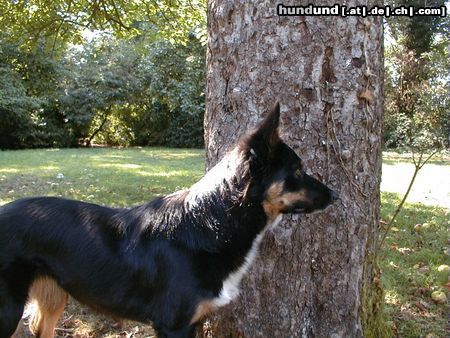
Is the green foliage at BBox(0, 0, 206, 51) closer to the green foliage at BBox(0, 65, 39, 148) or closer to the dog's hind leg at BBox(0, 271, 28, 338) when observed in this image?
the dog's hind leg at BBox(0, 271, 28, 338)

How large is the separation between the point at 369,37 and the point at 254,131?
3.83ft

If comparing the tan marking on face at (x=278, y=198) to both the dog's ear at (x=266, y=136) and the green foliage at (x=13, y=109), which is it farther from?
the green foliage at (x=13, y=109)

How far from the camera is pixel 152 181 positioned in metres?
11.4

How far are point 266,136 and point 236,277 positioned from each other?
3.49ft

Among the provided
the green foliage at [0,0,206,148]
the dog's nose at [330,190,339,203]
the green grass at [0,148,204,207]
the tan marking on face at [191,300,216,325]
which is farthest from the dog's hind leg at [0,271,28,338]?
the green foliage at [0,0,206,148]

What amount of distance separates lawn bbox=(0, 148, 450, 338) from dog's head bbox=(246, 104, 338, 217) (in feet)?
5.98

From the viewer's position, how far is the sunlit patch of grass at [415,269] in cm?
410

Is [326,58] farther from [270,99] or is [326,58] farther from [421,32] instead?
[421,32]

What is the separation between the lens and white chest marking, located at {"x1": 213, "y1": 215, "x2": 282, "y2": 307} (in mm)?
2953

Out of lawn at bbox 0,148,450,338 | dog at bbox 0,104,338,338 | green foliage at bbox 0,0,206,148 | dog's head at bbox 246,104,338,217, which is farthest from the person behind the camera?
green foliage at bbox 0,0,206,148

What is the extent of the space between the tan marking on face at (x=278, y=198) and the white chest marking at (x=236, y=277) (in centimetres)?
16

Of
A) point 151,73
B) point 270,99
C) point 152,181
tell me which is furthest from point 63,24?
point 151,73

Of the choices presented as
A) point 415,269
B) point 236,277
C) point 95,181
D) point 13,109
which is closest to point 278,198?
point 236,277

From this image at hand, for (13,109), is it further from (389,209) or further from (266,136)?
(266,136)
